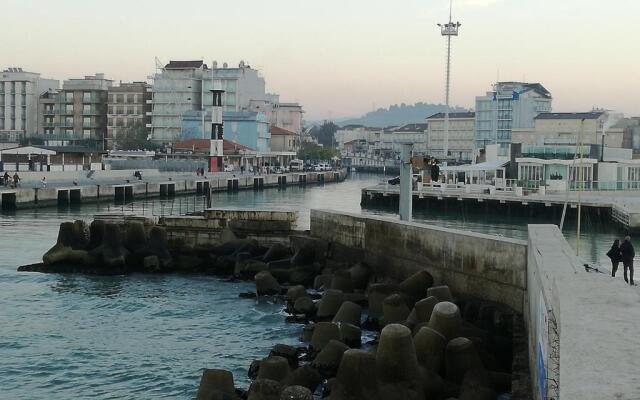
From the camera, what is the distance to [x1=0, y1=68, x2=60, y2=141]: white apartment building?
136 meters

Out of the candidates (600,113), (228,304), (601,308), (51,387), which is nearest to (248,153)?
(600,113)

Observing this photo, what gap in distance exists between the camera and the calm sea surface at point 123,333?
55.4 feet

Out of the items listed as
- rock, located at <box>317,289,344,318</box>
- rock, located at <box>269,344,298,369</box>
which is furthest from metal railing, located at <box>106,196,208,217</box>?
rock, located at <box>269,344,298,369</box>

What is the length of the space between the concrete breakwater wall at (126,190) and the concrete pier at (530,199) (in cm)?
1389

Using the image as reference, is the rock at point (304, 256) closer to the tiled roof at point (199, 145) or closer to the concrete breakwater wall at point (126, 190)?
the concrete breakwater wall at point (126, 190)

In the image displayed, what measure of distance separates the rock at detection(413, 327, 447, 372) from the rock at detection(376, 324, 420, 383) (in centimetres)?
93

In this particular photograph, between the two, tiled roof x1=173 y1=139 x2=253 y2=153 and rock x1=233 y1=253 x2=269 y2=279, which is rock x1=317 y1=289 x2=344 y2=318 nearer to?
rock x1=233 y1=253 x2=269 y2=279

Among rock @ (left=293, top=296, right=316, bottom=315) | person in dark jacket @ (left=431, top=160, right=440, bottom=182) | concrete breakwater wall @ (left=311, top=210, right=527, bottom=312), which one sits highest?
person in dark jacket @ (left=431, top=160, right=440, bottom=182)

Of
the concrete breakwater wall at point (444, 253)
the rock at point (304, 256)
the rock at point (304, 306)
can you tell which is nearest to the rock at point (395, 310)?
the concrete breakwater wall at point (444, 253)

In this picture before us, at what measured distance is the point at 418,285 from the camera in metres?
19.7

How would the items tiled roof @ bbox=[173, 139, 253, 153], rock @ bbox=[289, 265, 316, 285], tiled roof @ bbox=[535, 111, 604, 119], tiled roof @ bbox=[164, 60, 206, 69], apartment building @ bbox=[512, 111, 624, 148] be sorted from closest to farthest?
rock @ bbox=[289, 265, 316, 285] < apartment building @ bbox=[512, 111, 624, 148] < tiled roof @ bbox=[535, 111, 604, 119] < tiled roof @ bbox=[173, 139, 253, 153] < tiled roof @ bbox=[164, 60, 206, 69]

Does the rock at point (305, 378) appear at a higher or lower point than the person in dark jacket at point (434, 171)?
lower

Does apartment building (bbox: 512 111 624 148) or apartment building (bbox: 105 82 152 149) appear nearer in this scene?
apartment building (bbox: 512 111 624 148)

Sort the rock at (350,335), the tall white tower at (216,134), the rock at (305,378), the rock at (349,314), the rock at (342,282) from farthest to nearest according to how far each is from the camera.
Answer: the tall white tower at (216,134)
the rock at (342,282)
the rock at (349,314)
the rock at (350,335)
the rock at (305,378)
